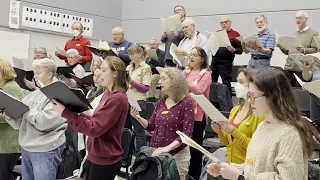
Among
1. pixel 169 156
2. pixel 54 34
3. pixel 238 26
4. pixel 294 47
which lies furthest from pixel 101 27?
pixel 169 156

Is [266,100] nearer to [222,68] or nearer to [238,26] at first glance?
[222,68]

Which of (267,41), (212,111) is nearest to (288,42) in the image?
(267,41)

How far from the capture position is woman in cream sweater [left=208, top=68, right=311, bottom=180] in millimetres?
1772

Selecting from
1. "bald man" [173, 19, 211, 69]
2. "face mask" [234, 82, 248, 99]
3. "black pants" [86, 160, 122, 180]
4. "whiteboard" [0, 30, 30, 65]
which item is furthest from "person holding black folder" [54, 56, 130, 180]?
"whiteboard" [0, 30, 30, 65]

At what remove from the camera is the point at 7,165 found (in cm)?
368

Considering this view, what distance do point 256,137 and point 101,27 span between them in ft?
24.9

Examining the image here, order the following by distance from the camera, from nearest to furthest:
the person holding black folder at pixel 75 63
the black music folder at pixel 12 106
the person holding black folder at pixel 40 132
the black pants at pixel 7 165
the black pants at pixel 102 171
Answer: the black pants at pixel 102 171
the black music folder at pixel 12 106
the person holding black folder at pixel 40 132
the black pants at pixel 7 165
the person holding black folder at pixel 75 63

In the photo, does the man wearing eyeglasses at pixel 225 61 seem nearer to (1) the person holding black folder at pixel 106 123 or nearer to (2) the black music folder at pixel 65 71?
(2) the black music folder at pixel 65 71

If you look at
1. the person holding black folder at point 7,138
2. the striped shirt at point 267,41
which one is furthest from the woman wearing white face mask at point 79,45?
the person holding black folder at point 7,138

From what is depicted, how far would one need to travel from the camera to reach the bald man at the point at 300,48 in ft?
16.8

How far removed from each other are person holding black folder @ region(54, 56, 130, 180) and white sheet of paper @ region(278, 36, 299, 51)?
279 centimetres

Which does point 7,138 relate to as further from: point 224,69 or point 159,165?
point 224,69

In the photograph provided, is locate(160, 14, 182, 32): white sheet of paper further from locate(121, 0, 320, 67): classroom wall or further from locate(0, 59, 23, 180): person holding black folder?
locate(0, 59, 23, 180): person holding black folder

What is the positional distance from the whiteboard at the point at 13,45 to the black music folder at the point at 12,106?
4697 mm
